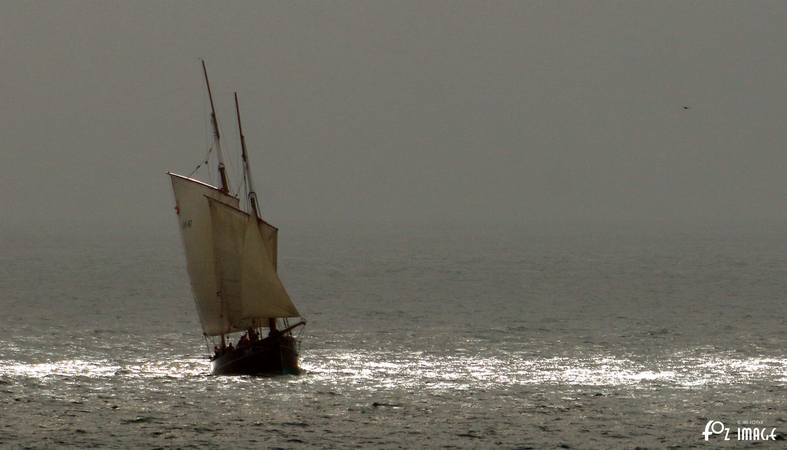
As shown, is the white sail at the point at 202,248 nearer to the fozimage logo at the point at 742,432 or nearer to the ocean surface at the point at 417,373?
the ocean surface at the point at 417,373

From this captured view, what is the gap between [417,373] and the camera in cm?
5991

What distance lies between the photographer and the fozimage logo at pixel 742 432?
4300 cm

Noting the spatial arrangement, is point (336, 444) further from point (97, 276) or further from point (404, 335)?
point (97, 276)

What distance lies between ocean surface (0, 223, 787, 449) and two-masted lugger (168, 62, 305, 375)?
1480 millimetres

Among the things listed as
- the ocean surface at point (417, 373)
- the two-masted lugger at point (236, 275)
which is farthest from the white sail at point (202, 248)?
the ocean surface at point (417, 373)

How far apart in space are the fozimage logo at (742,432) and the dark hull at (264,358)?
20265 millimetres

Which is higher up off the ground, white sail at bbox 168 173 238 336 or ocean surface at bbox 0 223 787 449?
white sail at bbox 168 173 238 336

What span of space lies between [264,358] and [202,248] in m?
5.81

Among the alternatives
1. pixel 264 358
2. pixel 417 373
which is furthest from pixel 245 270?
pixel 417 373

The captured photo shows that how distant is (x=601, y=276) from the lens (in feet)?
509

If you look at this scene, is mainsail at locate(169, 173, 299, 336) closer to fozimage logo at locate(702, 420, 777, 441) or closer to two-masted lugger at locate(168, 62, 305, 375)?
two-masted lugger at locate(168, 62, 305, 375)

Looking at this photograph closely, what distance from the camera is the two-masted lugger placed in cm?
5572

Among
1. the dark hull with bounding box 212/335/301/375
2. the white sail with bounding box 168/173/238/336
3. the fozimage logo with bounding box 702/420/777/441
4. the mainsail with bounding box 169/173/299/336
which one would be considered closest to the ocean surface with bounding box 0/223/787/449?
the fozimage logo with bounding box 702/420/777/441

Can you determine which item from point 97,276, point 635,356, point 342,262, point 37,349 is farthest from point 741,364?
point 342,262
